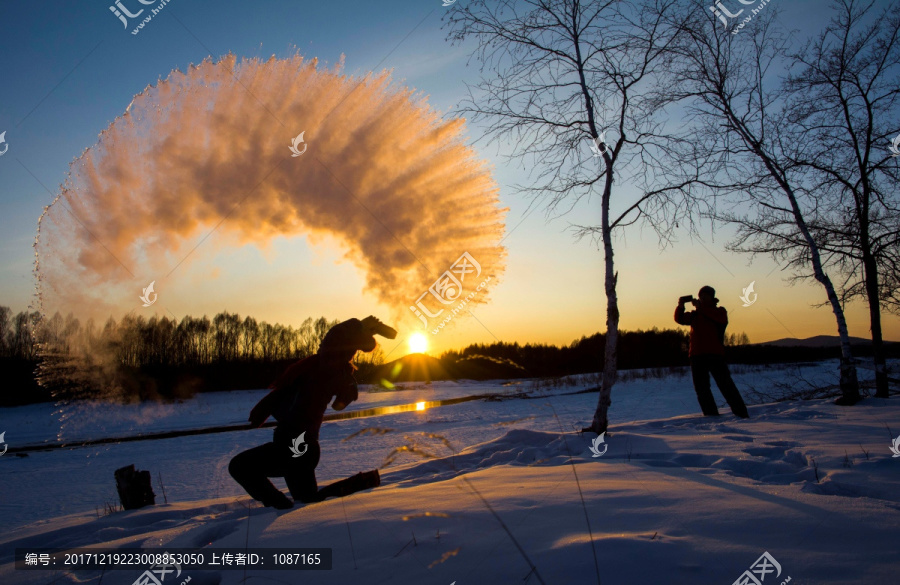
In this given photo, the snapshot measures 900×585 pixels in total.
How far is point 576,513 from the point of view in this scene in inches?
117

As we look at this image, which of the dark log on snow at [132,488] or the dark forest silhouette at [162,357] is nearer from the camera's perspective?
the dark log on snow at [132,488]

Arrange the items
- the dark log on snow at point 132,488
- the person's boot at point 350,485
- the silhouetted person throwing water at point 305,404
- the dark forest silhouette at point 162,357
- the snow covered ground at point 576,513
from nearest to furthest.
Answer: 1. the snow covered ground at point 576,513
2. the silhouetted person throwing water at point 305,404
3. the person's boot at point 350,485
4. the dark log on snow at point 132,488
5. the dark forest silhouette at point 162,357

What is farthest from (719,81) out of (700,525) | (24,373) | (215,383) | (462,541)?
(24,373)

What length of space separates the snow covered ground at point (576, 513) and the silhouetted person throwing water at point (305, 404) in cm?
43

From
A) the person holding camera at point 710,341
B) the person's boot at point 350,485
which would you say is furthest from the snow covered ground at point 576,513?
the person holding camera at point 710,341

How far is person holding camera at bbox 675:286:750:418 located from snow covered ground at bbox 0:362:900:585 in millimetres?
657

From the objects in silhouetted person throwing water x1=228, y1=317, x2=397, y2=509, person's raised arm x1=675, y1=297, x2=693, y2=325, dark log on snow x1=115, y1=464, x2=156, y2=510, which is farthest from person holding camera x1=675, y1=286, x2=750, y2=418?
dark log on snow x1=115, y1=464, x2=156, y2=510

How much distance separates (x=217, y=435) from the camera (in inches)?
594

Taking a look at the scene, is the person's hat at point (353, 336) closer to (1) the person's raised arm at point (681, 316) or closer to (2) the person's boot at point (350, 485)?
(2) the person's boot at point (350, 485)

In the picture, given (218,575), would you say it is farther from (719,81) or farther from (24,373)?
(24,373)

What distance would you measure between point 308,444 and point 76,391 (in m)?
31.7

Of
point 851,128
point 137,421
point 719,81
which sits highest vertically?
point 719,81

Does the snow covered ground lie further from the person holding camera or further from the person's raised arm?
the person's raised arm

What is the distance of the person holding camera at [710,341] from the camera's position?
846cm
